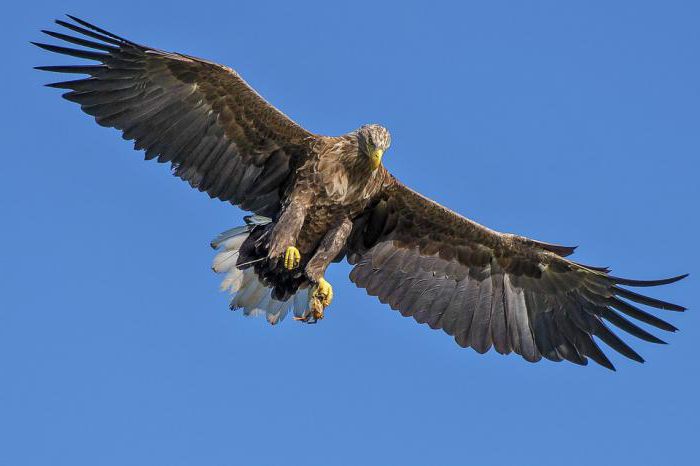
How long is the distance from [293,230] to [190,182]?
119cm

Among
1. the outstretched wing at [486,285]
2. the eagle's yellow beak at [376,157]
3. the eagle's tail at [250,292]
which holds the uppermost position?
the outstretched wing at [486,285]

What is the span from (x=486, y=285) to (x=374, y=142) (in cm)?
235

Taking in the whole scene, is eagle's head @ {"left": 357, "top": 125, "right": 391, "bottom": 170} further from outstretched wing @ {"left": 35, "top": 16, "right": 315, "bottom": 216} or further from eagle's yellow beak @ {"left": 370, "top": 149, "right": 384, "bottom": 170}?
outstretched wing @ {"left": 35, "top": 16, "right": 315, "bottom": 216}

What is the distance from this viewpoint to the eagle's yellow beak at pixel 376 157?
39.0 feet

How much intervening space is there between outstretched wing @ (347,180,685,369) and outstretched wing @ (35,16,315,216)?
108 cm

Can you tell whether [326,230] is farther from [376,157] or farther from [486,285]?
[486,285]

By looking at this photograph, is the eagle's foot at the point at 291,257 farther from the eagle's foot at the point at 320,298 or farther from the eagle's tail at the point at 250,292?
the eagle's tail at the point at 250,292

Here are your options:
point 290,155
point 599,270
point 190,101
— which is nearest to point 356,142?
point 290,155

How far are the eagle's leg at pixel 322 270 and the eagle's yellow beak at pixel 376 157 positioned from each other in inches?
30.9

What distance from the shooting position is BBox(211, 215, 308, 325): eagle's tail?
13.2 meters

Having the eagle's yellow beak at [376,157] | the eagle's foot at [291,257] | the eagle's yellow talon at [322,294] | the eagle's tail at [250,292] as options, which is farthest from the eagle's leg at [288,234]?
the eagle's tail at [250,292]

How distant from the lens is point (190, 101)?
1233 centimetres

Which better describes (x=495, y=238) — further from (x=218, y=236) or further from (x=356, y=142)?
(x=218, y=236)

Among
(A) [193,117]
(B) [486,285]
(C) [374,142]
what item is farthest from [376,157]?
(B) [486,285]
